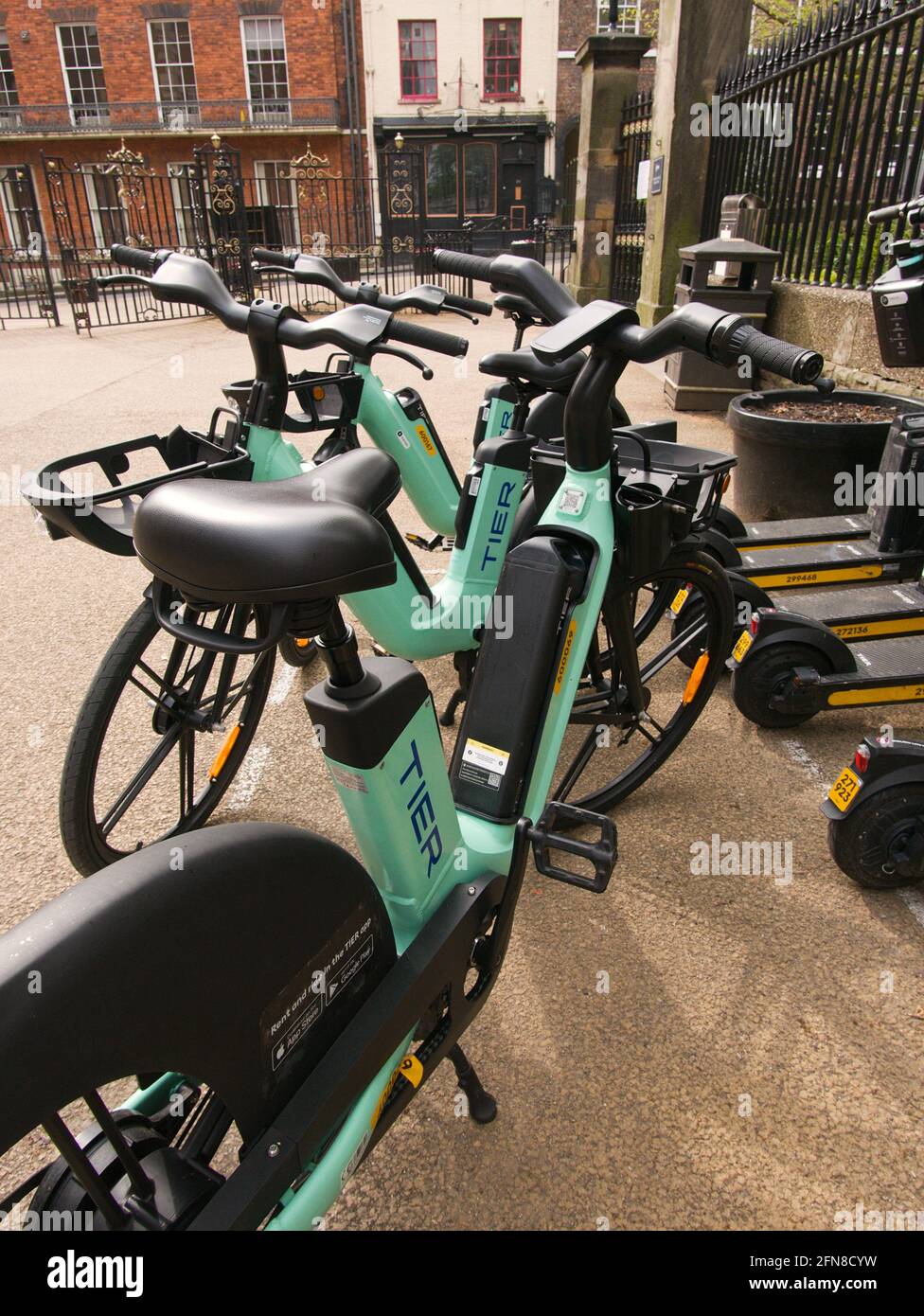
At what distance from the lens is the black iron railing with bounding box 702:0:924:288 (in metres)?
4.93

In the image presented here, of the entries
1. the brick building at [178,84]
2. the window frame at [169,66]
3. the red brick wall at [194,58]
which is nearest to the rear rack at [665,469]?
the brick building at [178,84]

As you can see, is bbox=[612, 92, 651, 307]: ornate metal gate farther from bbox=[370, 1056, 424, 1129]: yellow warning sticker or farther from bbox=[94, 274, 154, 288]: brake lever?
bbox=[370, 1056, 424, 1129]: yellow warning sticker

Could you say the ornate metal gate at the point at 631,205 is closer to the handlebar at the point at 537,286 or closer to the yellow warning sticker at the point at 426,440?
the yellow warning sticker at the point at 426,440

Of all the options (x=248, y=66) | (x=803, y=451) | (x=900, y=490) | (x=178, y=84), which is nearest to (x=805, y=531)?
(x=900, y=490)

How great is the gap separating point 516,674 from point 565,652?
5.2 inches

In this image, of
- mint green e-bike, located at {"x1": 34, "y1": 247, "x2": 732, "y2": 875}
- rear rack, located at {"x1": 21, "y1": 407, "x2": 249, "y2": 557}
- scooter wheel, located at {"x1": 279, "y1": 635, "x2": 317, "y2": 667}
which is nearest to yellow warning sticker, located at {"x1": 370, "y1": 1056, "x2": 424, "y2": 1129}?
mint green e-bike, located at {"x1": 34, "y1": 247, "x2": 732, "y2": 875}

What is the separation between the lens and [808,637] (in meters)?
2.81

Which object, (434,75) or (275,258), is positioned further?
(434,75)

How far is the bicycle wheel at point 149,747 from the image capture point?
82.9 inches

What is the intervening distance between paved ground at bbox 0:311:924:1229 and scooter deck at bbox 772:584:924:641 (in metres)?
0.31

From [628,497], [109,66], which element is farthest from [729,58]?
[109,66]

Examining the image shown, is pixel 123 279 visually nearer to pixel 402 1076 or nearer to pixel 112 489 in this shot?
pixel 112 489

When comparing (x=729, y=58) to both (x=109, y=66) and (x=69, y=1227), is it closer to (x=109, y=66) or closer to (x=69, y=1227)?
(x=69, y=1227)

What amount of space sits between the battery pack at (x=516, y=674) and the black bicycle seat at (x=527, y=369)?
553 mm
